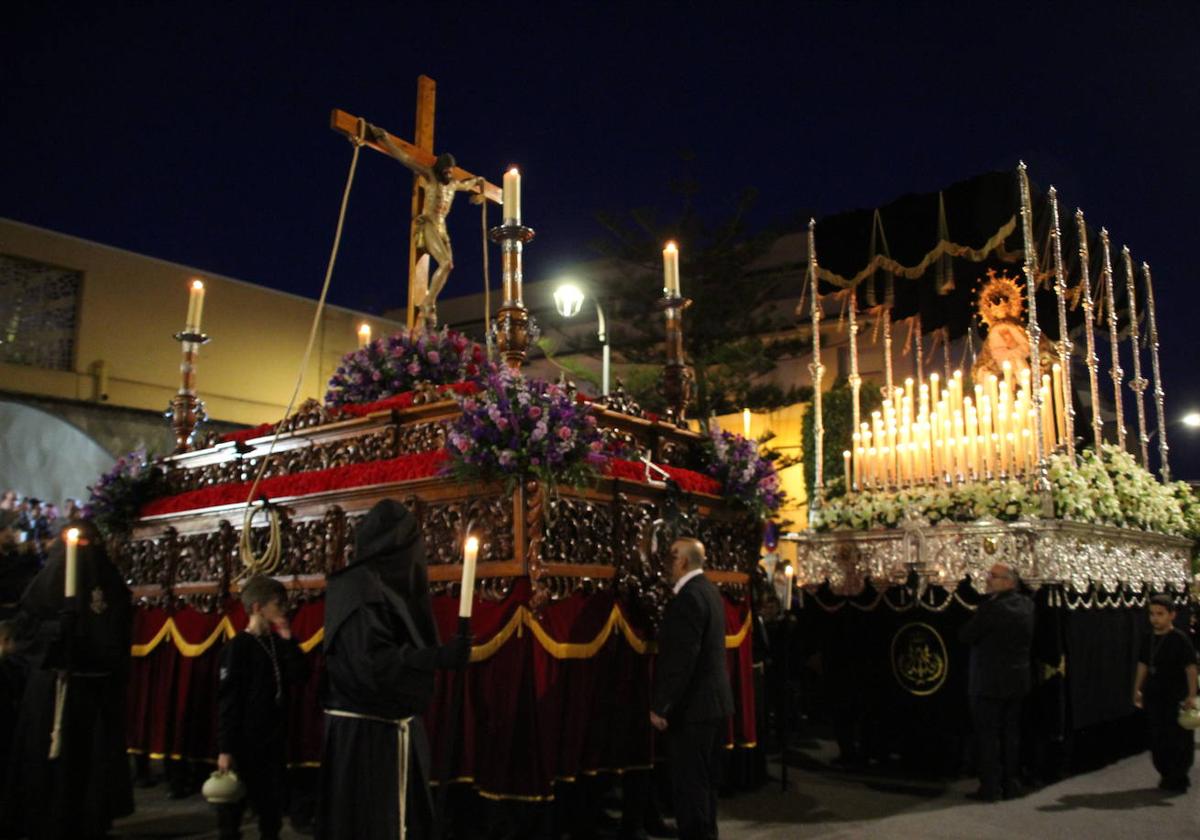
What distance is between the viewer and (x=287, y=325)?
19328 millimetres

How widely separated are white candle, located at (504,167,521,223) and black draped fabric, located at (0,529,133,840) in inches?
137

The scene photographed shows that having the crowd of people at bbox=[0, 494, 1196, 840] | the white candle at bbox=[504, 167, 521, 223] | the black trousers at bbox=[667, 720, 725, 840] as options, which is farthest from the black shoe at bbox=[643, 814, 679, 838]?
the white candle at bbox=[504, 167, 521, 223]

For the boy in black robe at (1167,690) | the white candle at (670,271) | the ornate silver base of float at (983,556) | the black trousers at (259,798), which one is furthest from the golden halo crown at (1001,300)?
the black trousers at (259,798)

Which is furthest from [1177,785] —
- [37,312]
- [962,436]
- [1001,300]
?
[37,312]

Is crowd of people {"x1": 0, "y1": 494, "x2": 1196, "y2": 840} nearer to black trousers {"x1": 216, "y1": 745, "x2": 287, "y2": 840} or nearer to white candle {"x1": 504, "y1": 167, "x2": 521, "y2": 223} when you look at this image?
black trousers {"x1": 216, "y1": 745, "x2": 287, "y2": 840}

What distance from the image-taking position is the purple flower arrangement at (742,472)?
7203 mm

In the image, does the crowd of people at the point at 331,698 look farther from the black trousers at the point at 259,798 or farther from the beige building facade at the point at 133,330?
the beige building facade at the point at 133,330

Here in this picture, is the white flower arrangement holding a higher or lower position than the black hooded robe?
higher

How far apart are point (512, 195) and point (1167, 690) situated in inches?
272

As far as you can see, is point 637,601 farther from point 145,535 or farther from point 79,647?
point 145,535

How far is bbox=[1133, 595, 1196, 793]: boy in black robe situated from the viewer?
7.87 meters

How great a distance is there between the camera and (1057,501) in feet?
28.0

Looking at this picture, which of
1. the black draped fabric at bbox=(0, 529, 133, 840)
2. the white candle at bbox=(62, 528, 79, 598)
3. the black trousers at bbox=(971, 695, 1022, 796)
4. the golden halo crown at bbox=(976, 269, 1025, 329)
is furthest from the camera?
the golden halo crown at bbox=(976, 269, 1025, 329)

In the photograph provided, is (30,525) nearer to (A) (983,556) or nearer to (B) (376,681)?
(B) (376,681)
